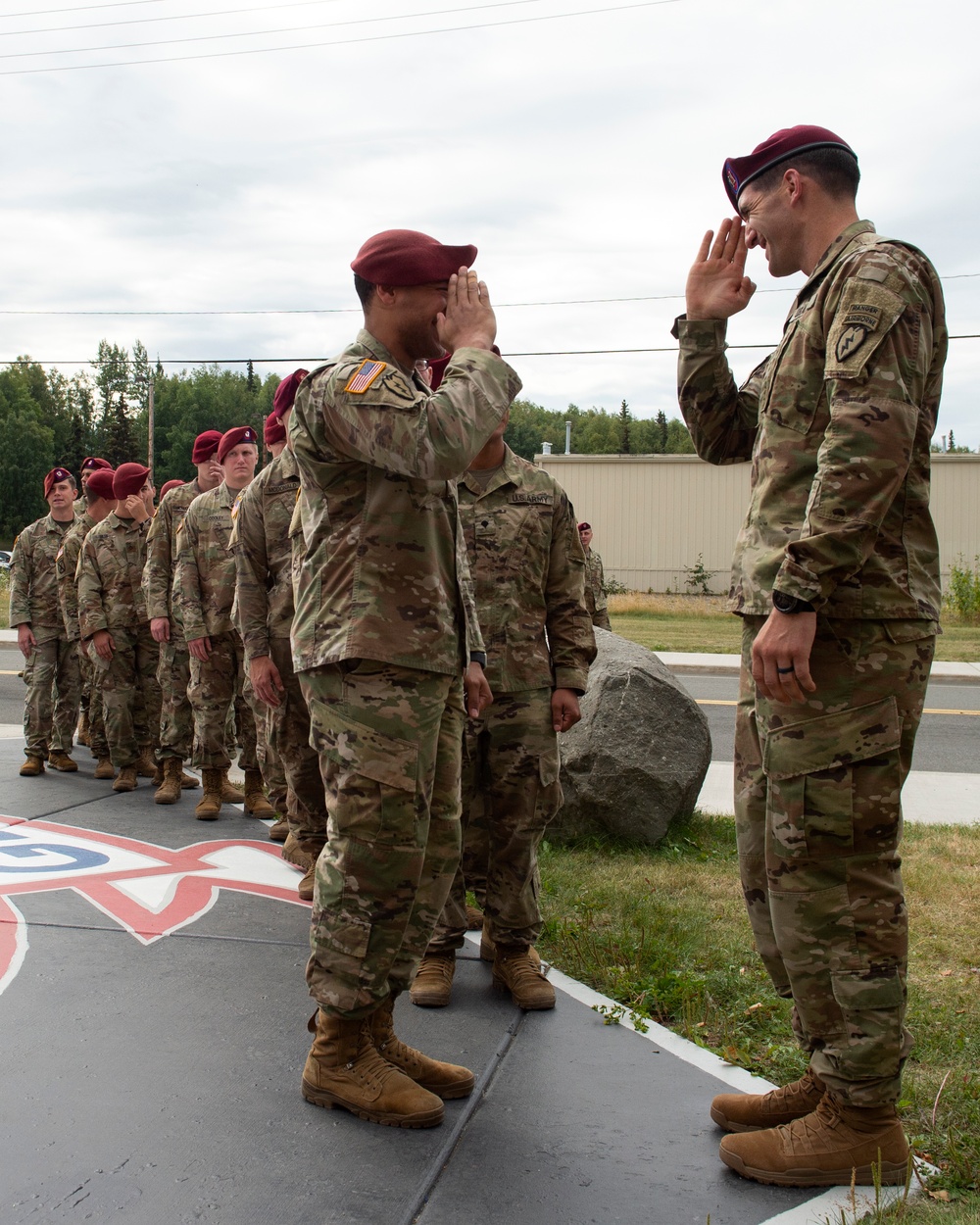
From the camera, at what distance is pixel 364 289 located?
3191 millimetres

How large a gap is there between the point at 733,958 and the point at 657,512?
31.8m

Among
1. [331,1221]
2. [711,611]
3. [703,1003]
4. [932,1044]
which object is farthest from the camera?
[711,611]

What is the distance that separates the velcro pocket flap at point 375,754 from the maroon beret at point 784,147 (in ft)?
5.55

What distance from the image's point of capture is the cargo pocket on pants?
104 inches

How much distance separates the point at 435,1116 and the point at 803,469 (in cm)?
188

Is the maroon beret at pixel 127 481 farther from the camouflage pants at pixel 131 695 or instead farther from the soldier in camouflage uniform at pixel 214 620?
the soldier in camouflage uniform at pixel 214 620

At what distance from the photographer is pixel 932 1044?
356 cm

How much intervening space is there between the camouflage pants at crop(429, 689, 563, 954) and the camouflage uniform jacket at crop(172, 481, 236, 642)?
3200 millimetres

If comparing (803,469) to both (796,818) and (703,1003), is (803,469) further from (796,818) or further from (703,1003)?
(703,1003)

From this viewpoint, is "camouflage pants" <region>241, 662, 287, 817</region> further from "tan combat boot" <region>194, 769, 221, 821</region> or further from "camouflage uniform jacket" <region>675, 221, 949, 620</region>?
"camouflage uniform jacket" <region>675, 221, 949, 620</region>

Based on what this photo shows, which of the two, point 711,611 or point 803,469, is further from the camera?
point 711,611

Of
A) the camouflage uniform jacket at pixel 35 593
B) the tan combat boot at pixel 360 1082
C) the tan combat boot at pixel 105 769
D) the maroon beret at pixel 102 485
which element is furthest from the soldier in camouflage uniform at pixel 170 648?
the tan combat boot at pixel 360 1082

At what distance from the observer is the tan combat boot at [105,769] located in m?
8.07

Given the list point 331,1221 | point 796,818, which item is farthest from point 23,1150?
point 796,818
